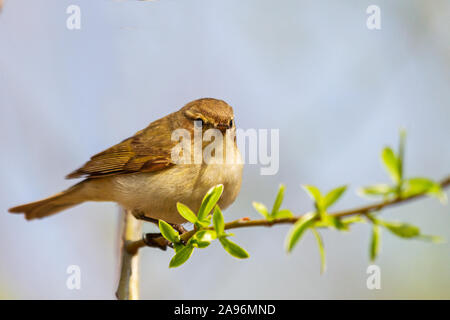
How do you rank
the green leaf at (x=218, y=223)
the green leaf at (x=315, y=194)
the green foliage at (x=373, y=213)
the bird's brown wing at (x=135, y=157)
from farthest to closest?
the bird's brown wing at (x=135, y=157), the green leaf at (x=218, y=223), the green leaf at (x=315, y=194), the green foliage at (x=373, y=213)

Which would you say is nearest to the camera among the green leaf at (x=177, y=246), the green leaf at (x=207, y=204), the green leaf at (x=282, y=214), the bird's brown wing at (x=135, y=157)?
the green leaf at (x=282, y=214)

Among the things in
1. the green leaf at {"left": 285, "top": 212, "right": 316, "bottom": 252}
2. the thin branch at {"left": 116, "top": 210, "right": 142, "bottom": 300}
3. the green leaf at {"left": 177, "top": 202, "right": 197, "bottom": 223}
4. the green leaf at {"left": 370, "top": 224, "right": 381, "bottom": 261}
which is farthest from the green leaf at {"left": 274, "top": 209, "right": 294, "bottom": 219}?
the thin branch at {"left": 116, "top": 210, "right": 142, "bottom": 300}

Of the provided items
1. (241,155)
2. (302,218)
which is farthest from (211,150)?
(302,218)

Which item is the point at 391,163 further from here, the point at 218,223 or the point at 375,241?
the point at 218,223

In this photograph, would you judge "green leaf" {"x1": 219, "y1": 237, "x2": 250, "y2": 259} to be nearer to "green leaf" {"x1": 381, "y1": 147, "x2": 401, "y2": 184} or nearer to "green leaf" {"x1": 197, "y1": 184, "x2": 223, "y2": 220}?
"green leaf" {"x1": 197, "y1": 184, "x2": 223, "y2": 220}

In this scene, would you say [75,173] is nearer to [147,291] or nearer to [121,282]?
[121,282]

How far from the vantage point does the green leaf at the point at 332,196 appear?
94 cm

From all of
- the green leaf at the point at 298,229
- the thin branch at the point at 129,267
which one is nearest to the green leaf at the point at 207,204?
the green leaf at the point at 298,229

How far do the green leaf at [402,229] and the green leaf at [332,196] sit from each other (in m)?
0.10

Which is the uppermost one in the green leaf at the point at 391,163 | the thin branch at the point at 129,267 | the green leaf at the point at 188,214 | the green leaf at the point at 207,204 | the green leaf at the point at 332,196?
the green leaf at the point at 391,163

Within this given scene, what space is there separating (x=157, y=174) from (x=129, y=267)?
2.15 ft

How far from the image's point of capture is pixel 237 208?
4.44m

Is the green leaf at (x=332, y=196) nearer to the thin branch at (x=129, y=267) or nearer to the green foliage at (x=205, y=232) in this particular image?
the green foliage at (x=205, y=232)

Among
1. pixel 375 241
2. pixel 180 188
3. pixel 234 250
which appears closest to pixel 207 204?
pixel 234 250
